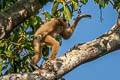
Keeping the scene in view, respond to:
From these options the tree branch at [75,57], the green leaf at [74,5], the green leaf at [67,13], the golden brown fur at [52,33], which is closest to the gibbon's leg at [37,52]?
the golden brown fur at [52,33]

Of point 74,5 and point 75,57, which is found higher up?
point 74,5

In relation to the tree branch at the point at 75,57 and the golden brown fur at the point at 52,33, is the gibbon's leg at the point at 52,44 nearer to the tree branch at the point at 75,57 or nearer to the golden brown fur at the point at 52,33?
the golden brown fur at the point at 52,33

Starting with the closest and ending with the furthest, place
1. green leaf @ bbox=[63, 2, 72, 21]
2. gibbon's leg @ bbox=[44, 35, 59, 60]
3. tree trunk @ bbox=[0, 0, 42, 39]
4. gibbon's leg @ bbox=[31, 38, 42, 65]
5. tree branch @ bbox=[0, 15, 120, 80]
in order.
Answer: tree branch @ bbox=[0, 15, 120, 80] → tree trunk @ bbox=[0, 0, 42, 39] → green leaf @ bbox=[63, 2, 72, 21] → gibbon's leg @ bbox=[44, 35, 59, 60] → gibbon's leg @ bbox=[31, 38, 42, 65]

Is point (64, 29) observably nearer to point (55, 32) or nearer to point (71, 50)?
point (55, 32)

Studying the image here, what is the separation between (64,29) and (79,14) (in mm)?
1001

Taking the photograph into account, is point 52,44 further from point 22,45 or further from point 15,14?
point 15,14

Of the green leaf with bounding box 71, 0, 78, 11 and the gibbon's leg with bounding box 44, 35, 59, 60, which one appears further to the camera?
the gibbon's leg with bounding box 44, 35, 59, 60

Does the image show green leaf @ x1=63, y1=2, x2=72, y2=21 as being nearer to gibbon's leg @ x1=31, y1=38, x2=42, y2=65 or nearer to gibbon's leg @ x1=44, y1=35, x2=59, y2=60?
gibbon's leg @ x1=44, y1=35, x2=59, y2=60

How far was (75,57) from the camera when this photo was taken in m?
4.31


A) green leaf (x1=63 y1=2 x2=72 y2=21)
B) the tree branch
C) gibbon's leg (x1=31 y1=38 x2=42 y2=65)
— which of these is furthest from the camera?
gibbon's leg (x1=31 y1=38 x2=42 y2=65)

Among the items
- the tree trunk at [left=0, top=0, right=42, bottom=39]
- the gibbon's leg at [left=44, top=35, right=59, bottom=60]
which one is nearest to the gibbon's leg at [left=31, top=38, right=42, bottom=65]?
the gibbon's leg at [left=44, top=35, right=59, bottom=60]

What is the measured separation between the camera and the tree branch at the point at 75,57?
13.3ft

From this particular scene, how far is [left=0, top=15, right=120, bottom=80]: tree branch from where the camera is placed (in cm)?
404

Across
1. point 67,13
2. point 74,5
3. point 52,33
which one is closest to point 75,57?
point 67,13
